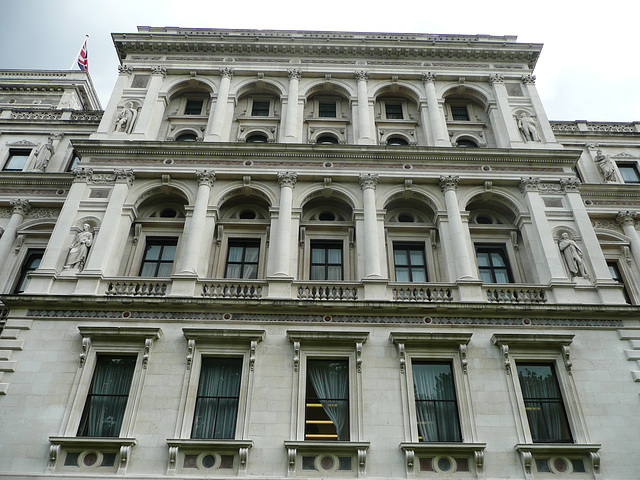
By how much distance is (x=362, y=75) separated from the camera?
97.4 ft

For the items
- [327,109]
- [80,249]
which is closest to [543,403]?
[80,249]

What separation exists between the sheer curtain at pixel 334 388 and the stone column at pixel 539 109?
15401mm

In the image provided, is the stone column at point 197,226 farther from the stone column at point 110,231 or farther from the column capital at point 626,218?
the column capital at point 626,218

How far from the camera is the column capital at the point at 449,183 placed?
24.7 meters

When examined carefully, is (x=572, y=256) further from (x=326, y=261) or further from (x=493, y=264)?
(x=326, y=261)

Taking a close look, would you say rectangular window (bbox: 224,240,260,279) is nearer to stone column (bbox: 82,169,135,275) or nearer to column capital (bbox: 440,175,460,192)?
stone column (bbox: 82,169,135,275)

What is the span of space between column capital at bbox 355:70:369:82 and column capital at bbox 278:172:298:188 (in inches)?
313

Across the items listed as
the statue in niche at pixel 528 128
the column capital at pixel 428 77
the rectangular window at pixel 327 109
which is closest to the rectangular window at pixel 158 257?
the rectangular window at pixel 327 109

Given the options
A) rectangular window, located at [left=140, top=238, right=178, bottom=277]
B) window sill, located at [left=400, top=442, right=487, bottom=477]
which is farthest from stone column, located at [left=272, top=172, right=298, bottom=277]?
window sill, located at [left=400, top=442, right=487, bottom=477]

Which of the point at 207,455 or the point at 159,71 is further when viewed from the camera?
the point at 159,71

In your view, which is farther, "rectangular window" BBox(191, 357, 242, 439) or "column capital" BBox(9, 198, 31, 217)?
"column capital" BBox(9, 198, 31, 217)

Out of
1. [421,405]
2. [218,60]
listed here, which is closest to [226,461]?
[421,405]

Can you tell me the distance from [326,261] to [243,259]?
11.4 ft

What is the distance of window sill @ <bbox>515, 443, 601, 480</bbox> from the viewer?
17.0 metres
